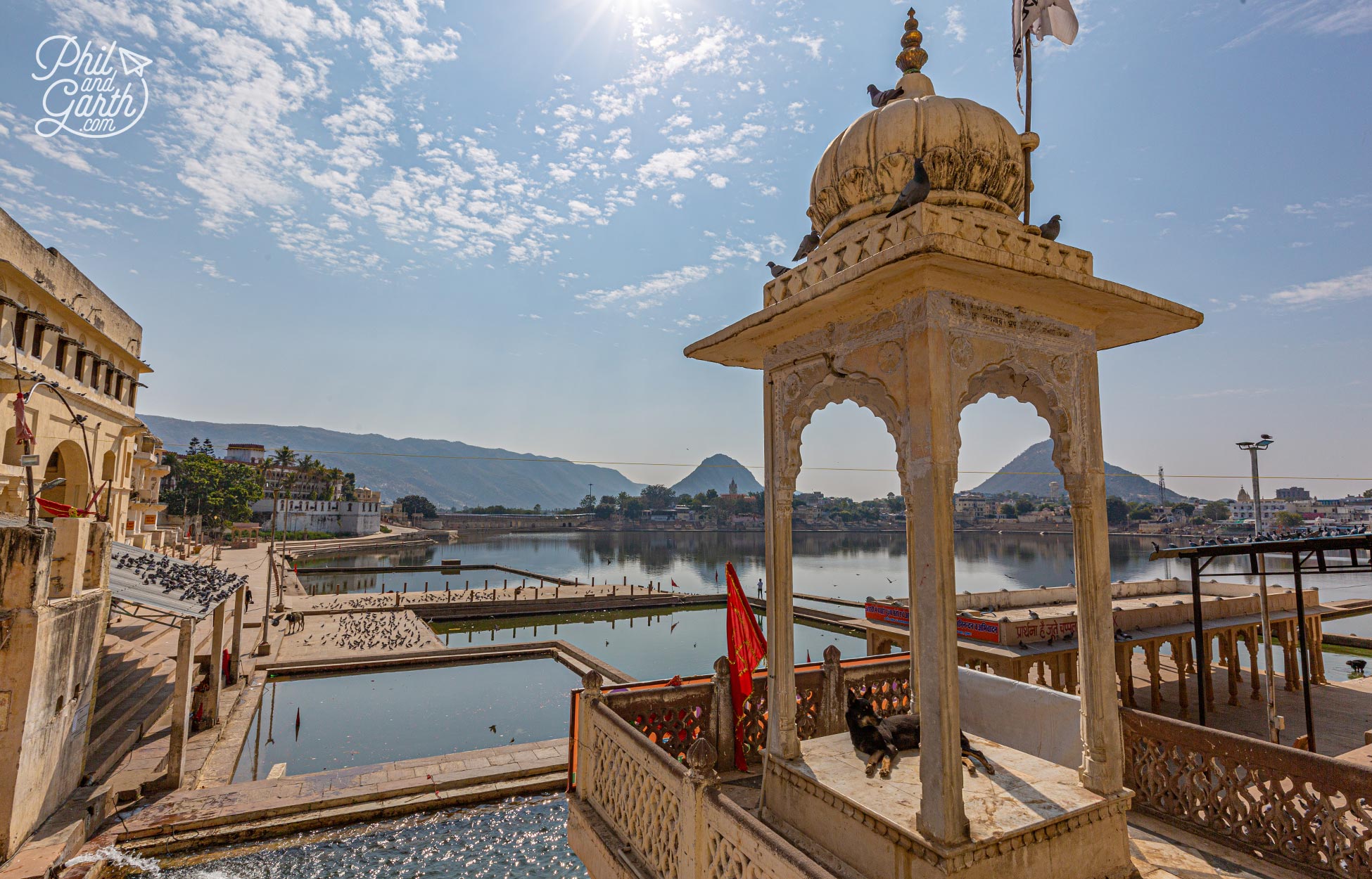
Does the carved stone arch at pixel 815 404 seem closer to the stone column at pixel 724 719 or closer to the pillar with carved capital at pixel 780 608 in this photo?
the pillar with carved capital at pixel 780 608

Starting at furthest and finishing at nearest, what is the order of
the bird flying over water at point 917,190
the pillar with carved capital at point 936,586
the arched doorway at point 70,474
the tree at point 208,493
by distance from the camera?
the tree at point 208,493
the arched doorway at point 70,474
the bird flying over water at point 917,190
the pillar with carved capital at point 936,586

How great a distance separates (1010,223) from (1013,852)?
4220 mm

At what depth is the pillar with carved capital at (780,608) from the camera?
5.77m

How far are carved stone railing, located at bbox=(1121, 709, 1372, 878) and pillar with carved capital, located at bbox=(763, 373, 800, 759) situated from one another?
11.0 feet

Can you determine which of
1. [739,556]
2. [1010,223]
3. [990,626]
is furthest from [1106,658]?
[739,556]

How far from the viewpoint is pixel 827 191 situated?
5.81 metres

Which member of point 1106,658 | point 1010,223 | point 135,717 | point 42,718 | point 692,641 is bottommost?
point 692,641

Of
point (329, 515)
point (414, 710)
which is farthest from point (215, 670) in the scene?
point (329, 515)

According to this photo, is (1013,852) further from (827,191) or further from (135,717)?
(135,717)

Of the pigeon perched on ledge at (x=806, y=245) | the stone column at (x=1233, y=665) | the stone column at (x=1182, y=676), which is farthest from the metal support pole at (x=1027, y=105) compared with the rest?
the stone column at (x=1233, y=665)

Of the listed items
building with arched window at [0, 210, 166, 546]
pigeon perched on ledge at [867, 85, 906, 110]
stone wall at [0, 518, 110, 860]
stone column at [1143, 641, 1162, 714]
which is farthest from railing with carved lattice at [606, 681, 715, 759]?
stone column at [1143, 641, 1162, 714]

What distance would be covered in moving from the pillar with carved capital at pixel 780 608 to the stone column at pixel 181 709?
34.7 ft

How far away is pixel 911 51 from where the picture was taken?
582cm

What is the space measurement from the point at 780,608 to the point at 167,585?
44.0ft
